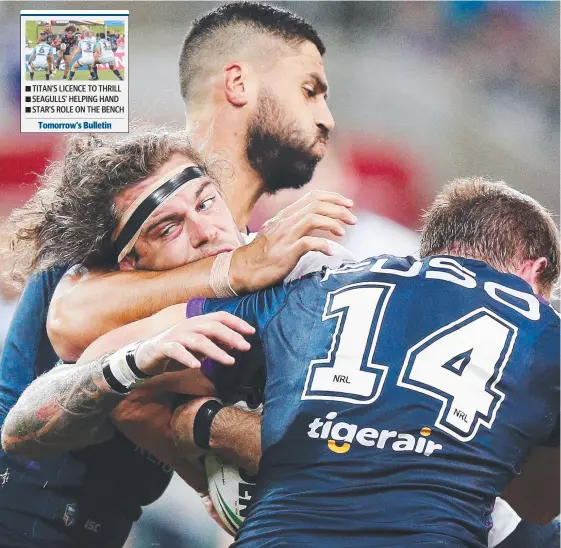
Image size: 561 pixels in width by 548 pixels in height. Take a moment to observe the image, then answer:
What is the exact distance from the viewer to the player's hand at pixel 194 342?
2.01 meters

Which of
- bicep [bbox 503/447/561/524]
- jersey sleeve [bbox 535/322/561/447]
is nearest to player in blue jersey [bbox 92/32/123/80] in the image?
jersey sleeve [bbox 535/322/561/447]

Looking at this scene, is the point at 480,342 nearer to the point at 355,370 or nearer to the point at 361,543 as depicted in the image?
the point at 355,370

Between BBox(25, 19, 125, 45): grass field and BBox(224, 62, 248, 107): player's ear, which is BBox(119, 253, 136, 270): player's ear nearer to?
BBox(224, 62, 248, 107): player's ear

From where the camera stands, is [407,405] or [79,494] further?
[79,494]

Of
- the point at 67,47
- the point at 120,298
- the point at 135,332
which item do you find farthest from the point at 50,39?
the point at 135,332

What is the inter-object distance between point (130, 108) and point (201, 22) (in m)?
0.35

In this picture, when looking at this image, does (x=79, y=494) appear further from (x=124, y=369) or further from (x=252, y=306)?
(x=252, y=306)

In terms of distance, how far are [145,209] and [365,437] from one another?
938 mm

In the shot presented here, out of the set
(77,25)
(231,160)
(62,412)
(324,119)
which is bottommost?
(62,412)

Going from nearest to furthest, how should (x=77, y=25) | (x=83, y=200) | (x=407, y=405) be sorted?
1. (x=407, y=405)
2. (x=83, y=200)
3. (x=77, y=25)

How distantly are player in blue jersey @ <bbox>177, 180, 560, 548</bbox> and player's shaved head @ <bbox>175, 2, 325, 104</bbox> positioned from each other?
801 mm

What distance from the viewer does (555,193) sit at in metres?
2.28

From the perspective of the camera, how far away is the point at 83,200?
235 cm

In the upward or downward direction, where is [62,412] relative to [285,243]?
downward
